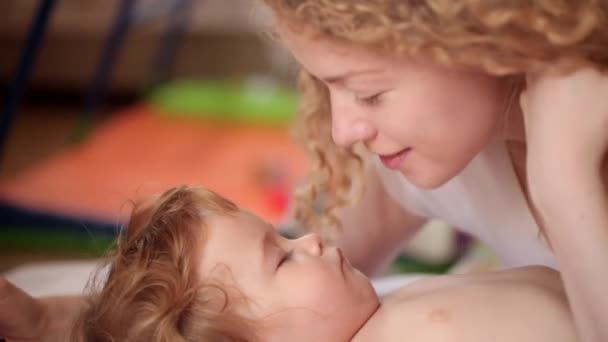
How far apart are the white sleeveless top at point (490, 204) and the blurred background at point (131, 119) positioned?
509 mm

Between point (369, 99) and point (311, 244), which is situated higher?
point (369, 99)

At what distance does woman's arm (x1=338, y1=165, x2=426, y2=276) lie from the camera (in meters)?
1.21

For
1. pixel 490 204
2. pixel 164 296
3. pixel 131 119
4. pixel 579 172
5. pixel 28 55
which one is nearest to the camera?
pixel 579 172

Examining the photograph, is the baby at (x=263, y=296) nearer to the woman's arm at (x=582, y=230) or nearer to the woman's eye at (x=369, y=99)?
the woman's arm at (x=582, y=230)

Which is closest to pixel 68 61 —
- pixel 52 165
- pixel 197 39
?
pixel 197 39

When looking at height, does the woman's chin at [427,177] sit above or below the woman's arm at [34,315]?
above

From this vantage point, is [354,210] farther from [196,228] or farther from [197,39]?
[197,39]

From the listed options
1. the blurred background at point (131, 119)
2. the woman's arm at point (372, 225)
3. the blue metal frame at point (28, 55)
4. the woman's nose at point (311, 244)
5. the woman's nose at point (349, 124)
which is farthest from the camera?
the blurred background at point (131, 119)

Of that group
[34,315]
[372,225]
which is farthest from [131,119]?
[34,315]

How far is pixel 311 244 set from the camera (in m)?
0.91

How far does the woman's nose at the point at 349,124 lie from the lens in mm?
792

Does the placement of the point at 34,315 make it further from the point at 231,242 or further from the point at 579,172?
the point at 579,172

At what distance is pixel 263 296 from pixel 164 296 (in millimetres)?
103

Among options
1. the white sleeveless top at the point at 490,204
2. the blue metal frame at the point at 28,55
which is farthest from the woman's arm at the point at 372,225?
the blue metal frame at the point at 28,55
